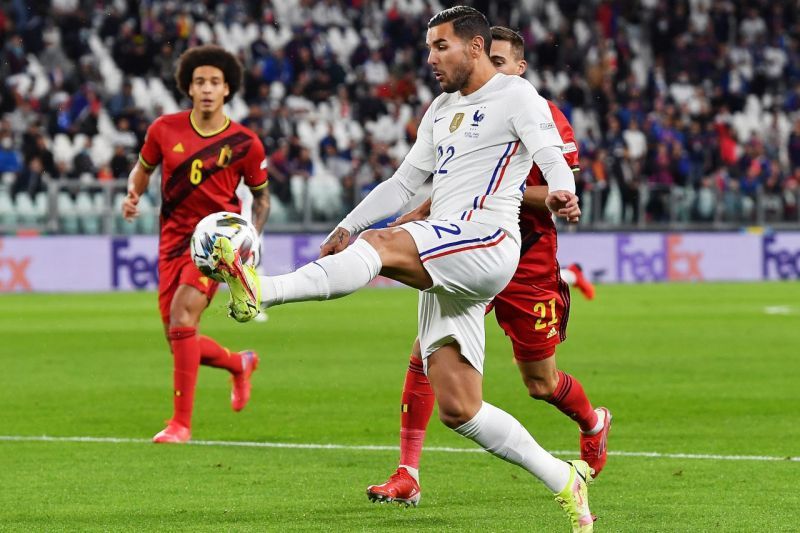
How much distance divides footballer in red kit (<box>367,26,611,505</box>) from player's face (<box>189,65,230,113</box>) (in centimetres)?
246

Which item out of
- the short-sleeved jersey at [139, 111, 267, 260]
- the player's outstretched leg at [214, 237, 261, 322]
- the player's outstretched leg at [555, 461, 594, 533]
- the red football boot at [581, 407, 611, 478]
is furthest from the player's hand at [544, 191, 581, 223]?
the short-sleeved jersey at [139, 111, 267, 260]

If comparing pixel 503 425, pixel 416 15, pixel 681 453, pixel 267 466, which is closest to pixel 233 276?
pixel 503 425

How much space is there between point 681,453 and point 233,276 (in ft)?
13.4

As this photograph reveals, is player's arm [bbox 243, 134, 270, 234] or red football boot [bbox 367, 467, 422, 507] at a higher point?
player's arm [bbox 243, 134, 270, 234]

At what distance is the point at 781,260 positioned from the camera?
29.8m

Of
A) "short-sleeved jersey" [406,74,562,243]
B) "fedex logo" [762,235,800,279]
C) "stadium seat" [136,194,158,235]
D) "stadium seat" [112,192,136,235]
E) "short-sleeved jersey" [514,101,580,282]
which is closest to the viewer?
"short-sleeved jersey" [406,74,562,243]

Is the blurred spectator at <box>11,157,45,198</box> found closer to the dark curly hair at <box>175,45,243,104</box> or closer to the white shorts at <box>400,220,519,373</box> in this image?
the dark curly hair at <box>175,45,243,104</box>

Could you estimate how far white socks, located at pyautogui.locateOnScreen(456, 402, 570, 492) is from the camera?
578 cm

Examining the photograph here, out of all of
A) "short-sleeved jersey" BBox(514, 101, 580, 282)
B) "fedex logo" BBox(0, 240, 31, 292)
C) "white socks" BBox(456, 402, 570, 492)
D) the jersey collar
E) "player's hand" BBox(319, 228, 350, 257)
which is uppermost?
"player's hand" BBox(319, 228, 350, 257)

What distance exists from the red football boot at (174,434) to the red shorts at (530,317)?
8.23ft

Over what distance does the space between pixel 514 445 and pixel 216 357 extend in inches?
177

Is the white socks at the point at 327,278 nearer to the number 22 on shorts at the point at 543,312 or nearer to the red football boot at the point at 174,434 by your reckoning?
the number 22 on shorts at the point at 543,312

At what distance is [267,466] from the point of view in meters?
7.87

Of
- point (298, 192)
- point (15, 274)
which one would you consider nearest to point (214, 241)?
point (15, 274)
